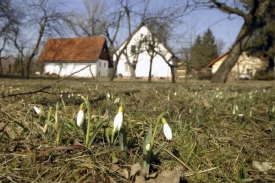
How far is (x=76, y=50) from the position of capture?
48750 mm

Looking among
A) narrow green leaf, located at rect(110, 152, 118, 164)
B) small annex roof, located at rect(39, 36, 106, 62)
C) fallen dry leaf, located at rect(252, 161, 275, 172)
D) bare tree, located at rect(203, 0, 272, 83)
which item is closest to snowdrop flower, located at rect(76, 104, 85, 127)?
narrow green leaf, located at rect(110, 152, 118, 164)

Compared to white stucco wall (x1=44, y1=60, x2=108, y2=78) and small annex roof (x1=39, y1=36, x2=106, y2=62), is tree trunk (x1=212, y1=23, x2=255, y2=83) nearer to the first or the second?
white stucco wall (x1=44, y1=60, x2=108, y2=78)

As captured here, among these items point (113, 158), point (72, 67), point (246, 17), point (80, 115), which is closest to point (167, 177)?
point (113, 158)

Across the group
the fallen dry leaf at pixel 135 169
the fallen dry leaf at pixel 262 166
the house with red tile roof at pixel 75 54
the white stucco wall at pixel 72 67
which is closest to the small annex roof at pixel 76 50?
the house with red tile roof at pixel 75 54

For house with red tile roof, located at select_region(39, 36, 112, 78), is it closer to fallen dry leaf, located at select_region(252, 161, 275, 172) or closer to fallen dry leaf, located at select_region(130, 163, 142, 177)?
fallen dry leaf, located at select_region(252, 161, 275, 172)

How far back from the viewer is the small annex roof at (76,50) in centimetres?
4744

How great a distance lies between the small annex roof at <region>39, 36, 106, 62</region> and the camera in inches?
1868

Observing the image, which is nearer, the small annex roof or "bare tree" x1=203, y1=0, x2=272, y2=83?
"bare tree" x1=203, y1=0, x2=272, y2=83

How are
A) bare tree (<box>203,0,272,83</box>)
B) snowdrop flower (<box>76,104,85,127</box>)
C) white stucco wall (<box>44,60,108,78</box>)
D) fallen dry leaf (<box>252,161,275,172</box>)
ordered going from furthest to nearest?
white stucco wall (<box>44,60,108,78</box>), bare tree (<box>203,0,272,83</box>), fallen dry leaf (<box>252,161,275,172</box>), snowdrop flower (<box>76,104,85,127</box>)

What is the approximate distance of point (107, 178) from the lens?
1.44 m

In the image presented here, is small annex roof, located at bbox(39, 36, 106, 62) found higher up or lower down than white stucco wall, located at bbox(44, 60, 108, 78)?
higher up

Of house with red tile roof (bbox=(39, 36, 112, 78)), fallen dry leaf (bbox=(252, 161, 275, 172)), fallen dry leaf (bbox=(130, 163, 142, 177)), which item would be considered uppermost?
house with red tile roof (bbox=(39, 36, 112, 78))

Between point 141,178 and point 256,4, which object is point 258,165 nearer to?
point 141,178

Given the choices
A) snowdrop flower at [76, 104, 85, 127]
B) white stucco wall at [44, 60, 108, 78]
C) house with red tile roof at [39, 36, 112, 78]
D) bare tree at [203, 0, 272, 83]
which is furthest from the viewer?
white stucco wall at [44, 60, 108, 78]
